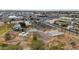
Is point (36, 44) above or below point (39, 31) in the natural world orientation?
below

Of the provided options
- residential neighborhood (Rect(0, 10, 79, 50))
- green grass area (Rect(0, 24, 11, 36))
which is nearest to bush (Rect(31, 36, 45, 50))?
residential neighborhood (Rect(0, 10, 79, 50))

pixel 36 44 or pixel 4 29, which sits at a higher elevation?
pixel 4 29

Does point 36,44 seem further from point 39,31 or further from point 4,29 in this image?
point 4,29

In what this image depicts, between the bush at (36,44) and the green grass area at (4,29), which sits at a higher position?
the green grass area at (4,29)

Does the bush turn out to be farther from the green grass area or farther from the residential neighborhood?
the green grass area

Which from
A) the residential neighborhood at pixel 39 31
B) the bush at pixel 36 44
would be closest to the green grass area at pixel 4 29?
the residential neighborhood at pixel 39 31

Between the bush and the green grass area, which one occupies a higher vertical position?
the green grass area

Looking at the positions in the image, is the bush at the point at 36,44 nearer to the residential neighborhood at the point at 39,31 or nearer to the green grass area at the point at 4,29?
the residential neighborhood at the point at 39,31

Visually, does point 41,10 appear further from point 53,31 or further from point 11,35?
point 11,35

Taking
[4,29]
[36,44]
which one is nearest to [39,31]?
[36,44]
